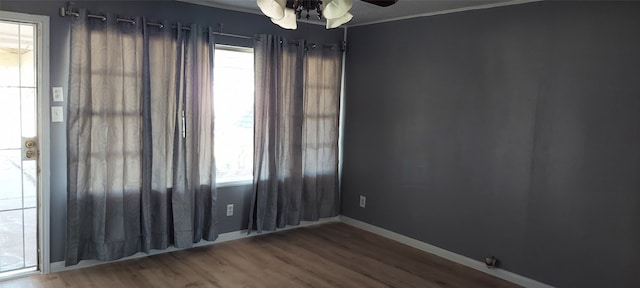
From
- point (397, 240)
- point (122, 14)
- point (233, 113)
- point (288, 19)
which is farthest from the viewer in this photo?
point (397, 240)

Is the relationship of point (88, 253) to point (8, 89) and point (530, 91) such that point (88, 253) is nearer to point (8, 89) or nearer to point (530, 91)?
point (8, 89)

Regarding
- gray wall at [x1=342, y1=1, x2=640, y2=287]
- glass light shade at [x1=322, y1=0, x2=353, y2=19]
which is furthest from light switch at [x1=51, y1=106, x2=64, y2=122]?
gray wall at [x1=342, y1=1, x2=640, y2=287]

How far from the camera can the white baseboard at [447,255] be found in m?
3.70

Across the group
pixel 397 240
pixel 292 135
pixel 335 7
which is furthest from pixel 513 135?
pixel 335 7

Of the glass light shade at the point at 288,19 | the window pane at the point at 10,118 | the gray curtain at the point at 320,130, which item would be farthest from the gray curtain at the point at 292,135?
the glass light shade at the point at 288,19

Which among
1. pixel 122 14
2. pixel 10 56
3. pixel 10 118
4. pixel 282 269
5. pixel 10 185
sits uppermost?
pixel 122 14

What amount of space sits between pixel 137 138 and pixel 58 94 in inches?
25.7

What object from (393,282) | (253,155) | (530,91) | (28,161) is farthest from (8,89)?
(530,91)

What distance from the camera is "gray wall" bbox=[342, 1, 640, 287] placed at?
3168 millimetres

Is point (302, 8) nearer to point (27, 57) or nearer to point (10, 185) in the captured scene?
point (27, 57)

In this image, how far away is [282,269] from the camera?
386cm

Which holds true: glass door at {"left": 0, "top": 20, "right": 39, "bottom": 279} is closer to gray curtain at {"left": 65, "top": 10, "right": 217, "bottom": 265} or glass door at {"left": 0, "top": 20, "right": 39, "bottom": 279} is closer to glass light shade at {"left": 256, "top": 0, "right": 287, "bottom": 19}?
gray curtain at {"left": 65, "top": 10, "right": 217, "bottom": 265}

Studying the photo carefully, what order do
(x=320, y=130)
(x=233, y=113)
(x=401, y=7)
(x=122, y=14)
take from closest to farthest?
(x=122, y=14) → (x=401, y=7) → (x=233, y=113) → (x=320, y=130)

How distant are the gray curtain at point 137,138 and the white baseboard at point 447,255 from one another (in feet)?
5.61
